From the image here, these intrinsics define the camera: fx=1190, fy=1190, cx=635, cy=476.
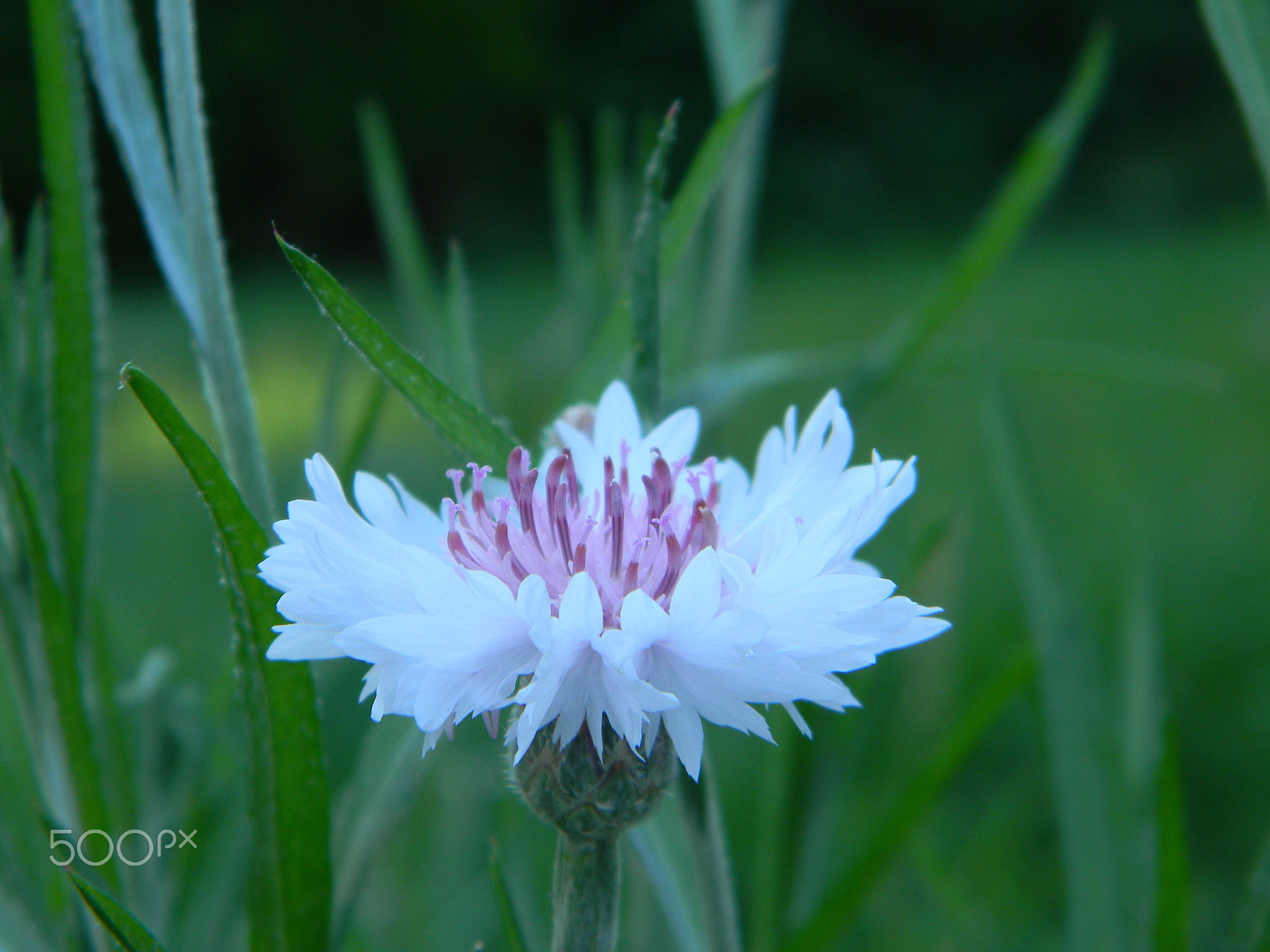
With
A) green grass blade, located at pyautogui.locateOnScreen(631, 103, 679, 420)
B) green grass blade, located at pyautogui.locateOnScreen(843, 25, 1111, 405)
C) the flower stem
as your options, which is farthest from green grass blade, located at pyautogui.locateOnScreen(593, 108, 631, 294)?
the flower stem

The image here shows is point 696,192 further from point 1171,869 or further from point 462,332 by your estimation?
point 1171,869

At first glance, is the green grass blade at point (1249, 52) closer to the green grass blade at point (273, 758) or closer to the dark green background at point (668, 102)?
the green grass blade at point (273, 758)

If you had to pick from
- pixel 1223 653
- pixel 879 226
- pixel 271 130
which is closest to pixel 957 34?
pixel 879 226

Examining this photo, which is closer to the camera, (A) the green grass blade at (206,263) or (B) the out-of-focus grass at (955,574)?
(A) the green grass blade at (206,263)

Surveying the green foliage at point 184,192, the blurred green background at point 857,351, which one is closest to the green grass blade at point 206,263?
the green foliage at point 184,192

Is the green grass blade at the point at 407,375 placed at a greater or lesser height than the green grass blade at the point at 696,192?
lesser

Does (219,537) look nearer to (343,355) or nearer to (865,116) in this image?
(343,355)

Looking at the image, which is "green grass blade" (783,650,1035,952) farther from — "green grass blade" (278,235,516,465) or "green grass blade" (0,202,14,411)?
"green grass blade" (0,202,14,411)

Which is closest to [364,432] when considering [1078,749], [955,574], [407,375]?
[407,375]
